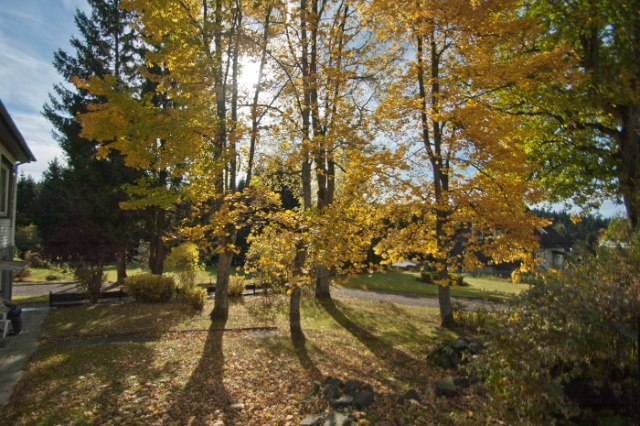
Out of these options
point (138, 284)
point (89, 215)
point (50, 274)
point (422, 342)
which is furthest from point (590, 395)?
point (50, 274)

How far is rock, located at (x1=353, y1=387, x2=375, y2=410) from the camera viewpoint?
17.8 ft

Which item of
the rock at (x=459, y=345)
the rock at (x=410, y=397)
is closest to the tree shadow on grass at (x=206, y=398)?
the rock at (x=410, y=397)

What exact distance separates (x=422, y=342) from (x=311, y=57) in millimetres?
8021

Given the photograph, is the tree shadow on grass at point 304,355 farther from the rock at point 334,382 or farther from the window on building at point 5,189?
the window on building at point 5,189

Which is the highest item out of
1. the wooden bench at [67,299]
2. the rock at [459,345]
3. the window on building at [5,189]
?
the window on building at [5,189]

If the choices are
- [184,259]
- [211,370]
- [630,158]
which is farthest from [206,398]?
[630,158]

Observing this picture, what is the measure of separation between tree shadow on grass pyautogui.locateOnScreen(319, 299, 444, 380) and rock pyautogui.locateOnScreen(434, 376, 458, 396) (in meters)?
1.49

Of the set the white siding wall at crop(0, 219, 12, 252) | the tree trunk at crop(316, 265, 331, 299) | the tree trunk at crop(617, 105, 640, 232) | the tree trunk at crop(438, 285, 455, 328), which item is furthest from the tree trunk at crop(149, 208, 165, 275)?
the tree trunk at crop(617, 105, 640, 232)

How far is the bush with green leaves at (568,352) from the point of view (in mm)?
3584

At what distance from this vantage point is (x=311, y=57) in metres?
9.93

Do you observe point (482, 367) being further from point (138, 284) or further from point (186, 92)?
point (138, 284)

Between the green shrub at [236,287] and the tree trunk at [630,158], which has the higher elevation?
the tree trunk at [630,158]

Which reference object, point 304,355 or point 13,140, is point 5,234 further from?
point 304,355

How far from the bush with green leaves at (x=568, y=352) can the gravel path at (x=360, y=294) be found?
48.3 ft
